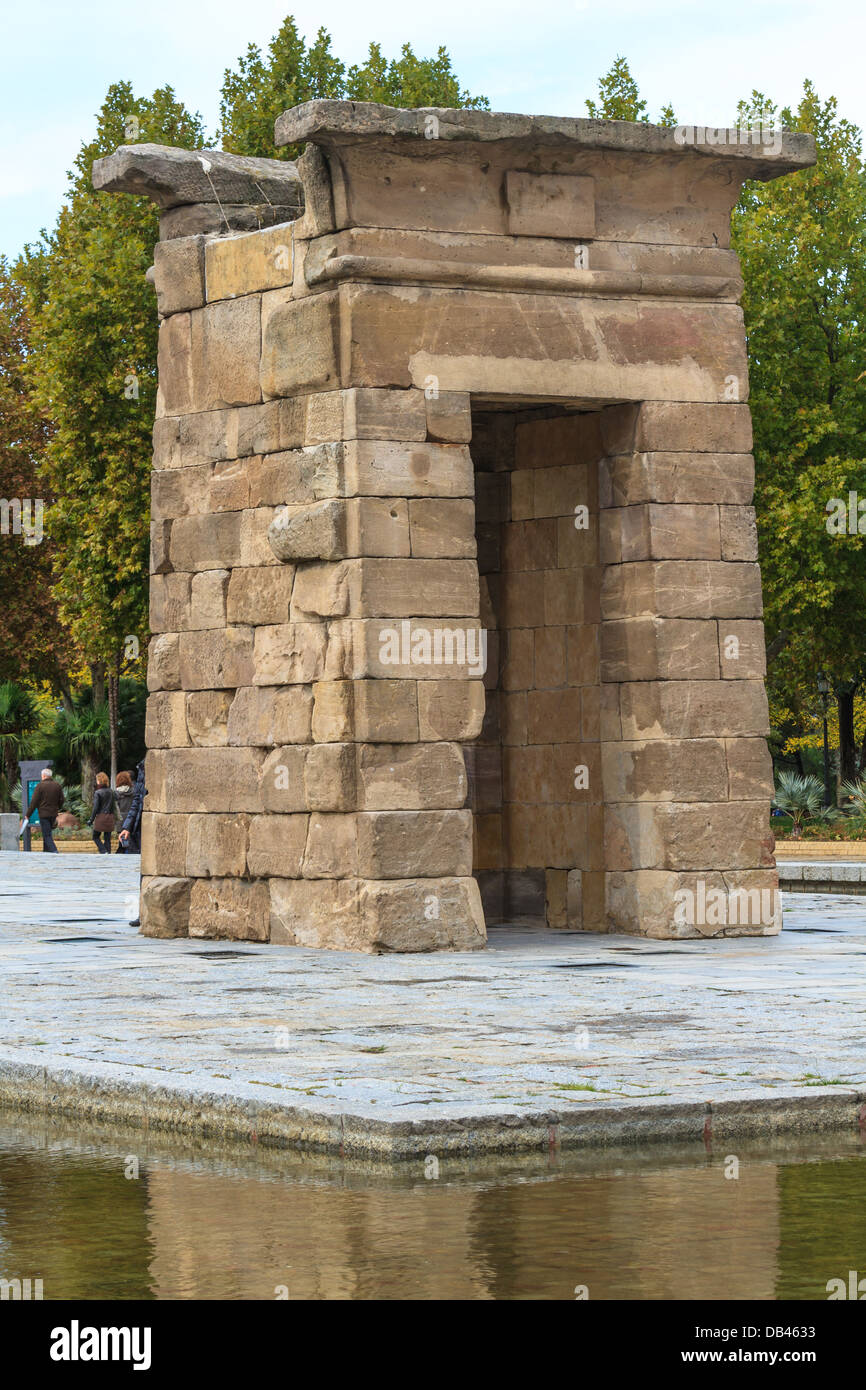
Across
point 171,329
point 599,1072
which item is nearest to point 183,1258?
point 599,1072

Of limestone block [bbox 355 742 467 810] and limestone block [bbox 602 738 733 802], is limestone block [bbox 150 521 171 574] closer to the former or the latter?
limestone block [bbox 355 742 467 810]

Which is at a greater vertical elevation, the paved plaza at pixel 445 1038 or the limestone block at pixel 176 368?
the limestone block at pixel 176 368

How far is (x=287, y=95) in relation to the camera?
113 feet

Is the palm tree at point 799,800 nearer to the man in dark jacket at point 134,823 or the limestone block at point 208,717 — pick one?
the man in dark jacket at point 134,823

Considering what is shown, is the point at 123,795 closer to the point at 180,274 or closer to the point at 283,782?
the point at 180,274

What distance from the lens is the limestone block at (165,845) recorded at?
15078 millimetres

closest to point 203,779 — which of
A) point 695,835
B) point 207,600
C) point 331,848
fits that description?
point 207,600

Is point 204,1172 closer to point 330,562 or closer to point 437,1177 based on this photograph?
point 437,1177

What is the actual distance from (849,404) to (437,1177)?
28.9m

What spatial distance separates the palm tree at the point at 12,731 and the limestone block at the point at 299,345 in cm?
2747

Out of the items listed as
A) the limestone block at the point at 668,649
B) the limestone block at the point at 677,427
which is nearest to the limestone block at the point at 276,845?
the limestone block at the point at 668,649

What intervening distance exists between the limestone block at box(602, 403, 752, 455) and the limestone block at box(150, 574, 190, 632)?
315cm

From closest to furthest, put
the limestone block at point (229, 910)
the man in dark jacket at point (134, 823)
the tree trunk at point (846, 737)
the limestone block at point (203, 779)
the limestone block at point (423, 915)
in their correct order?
1. the limestone block at point (423, 915)
2. the limestone block at point (229, 910)
3. the limestone block at point (203, 779)
4. the man in dark jacket at point (134, 823)
5. the tree trunk at point (846, 737)

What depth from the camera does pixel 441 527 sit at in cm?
1349
